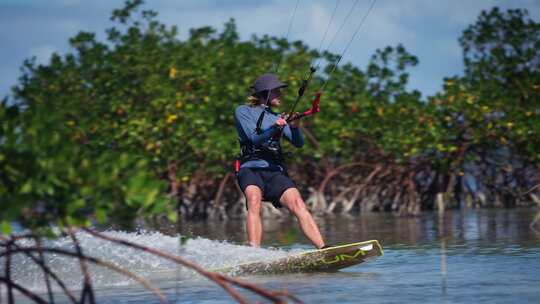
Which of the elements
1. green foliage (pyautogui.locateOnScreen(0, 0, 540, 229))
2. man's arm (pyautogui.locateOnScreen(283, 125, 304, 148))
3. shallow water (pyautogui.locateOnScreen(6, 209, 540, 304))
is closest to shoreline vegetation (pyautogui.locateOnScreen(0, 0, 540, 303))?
green foliage (pyautogui.locateOnScreen(0, 0, 540, 229))

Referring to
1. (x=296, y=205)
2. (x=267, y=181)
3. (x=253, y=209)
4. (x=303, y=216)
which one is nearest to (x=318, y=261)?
(x=303, y=216)

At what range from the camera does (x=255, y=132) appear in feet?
31.8

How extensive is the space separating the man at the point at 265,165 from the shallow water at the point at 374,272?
260 millimetres

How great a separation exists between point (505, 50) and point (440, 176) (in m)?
2.96

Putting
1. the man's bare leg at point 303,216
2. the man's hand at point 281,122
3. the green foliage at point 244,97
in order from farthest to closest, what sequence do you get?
the green foliage at point 244,97 < the man's bare leg at point 303,216 < the man's hand at point 281,122

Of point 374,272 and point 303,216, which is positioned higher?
point 303,216

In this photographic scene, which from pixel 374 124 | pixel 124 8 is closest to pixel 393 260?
pixel 374 124

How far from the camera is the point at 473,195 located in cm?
2233

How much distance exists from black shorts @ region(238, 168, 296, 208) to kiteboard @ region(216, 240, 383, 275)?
71cm

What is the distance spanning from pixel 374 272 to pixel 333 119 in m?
13.1

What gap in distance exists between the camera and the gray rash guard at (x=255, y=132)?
9.63 metres

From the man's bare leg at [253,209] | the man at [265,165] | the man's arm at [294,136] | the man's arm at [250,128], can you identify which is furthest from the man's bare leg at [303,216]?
the man's arm at [250,128]

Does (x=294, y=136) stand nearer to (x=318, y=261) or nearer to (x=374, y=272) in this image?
(x=318, y=261)

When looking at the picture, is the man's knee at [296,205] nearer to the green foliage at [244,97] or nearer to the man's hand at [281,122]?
the man's hand at [281,122]
